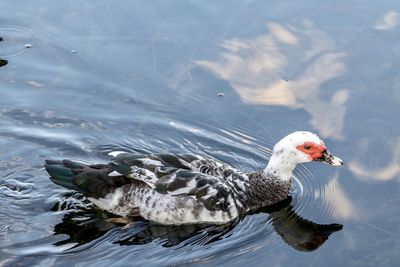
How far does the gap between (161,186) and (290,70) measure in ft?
10.6

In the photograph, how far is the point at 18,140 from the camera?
915cm

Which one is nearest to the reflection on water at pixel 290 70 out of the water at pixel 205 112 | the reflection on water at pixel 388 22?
the water at pixel 205 112

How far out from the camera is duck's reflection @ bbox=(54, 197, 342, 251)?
804 centimetres

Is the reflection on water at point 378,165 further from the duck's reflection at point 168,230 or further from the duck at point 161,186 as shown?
the duck at point 161,186

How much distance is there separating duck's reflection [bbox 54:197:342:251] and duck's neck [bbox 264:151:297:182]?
44 cm

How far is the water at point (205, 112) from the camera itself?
8023mm

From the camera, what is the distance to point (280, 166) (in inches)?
341

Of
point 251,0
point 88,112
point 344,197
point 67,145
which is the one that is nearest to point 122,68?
point 88,112

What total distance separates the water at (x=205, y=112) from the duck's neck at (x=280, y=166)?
1.08 feet

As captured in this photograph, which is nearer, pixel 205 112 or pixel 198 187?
pixel 198 187

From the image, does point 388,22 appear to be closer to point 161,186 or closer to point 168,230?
point 161,186

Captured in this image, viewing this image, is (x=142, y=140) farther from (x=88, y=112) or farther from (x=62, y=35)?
(x=62, y=35)

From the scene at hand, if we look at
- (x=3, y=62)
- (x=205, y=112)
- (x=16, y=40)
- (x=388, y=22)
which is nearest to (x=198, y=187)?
(x=205, y=112)

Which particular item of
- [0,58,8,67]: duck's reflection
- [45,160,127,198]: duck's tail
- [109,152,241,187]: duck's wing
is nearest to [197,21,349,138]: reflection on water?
[109,152,241,187]: duck's wing
